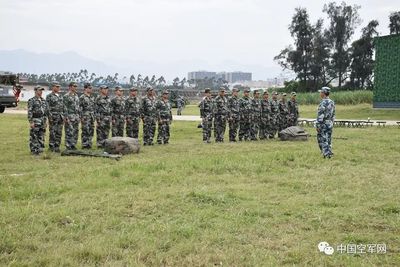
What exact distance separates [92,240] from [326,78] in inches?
2101

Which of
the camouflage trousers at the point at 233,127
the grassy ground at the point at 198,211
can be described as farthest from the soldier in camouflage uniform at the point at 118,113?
the camouflage trousers at the point at 233,127

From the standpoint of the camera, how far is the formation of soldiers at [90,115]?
442 inches

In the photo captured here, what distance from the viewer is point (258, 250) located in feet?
15.0

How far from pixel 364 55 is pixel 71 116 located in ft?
148

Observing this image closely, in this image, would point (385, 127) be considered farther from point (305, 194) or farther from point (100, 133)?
point (305, 194)

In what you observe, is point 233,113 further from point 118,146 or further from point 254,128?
point 118,146

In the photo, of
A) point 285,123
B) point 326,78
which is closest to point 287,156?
point 285,123

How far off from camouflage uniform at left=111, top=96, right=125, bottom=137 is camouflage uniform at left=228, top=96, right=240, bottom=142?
342 cm

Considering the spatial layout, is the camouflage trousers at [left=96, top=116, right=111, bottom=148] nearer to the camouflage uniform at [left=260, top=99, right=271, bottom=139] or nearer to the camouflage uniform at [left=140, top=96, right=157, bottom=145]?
the camouflage uniform at [left=140, top=96, right=157, bottom=145]

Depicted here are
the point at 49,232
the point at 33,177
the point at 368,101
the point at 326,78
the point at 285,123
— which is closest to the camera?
the point at 49,232

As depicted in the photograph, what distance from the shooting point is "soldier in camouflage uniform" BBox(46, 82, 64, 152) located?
455 inches

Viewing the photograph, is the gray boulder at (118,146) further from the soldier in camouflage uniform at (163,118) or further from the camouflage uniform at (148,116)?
the soldier in camouflage uniform at (163,118)

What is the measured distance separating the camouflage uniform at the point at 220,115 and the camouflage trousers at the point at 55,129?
15.7 ft

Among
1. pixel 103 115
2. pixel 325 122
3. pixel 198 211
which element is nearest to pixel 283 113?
pixel 325 122
